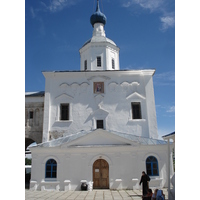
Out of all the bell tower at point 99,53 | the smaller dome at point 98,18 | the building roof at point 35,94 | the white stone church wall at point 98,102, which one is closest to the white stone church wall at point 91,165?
the white stone church wall at point 98,102

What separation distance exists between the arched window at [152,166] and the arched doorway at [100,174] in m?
2.31

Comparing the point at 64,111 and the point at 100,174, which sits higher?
the point at 64,111

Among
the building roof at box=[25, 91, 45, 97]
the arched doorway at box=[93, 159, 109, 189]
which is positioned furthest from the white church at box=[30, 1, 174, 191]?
the building roof at box=[25, 91, 45, 97]

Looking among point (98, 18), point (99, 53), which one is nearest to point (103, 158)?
point (99, 53)

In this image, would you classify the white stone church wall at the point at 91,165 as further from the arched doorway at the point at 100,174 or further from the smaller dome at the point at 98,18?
the smaller dome at the point at 98,18

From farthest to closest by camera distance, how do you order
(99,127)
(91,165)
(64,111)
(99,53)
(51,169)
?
(99,53), (64,111), (99,127), (51,169), (91,165)

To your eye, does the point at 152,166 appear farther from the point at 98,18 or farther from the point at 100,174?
the point at 98,18

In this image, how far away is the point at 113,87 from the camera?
52.3 ft

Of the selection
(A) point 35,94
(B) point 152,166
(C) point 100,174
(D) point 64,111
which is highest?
(A) point 35,94

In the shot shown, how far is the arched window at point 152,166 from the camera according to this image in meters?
12.0

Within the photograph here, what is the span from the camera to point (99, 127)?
1524cm

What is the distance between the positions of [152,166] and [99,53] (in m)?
9.93

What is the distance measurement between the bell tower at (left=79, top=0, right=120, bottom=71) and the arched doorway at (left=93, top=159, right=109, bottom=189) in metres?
8.05
